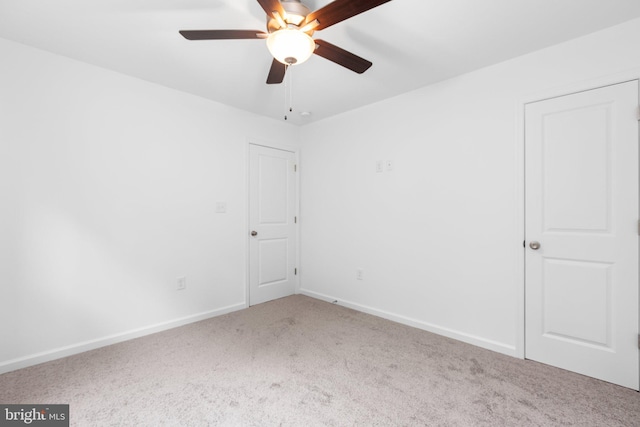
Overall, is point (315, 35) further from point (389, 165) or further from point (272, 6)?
point (389, 165)

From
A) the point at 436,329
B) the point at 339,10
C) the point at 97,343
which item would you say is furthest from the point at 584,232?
the point at 97,343

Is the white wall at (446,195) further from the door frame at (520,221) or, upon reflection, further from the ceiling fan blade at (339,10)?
the ceiling fan blade at (339,10)

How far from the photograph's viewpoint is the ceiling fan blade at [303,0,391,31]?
139cm

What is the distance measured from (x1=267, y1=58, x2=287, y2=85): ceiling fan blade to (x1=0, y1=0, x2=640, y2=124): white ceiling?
0.29m

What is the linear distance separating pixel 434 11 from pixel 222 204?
2661mm

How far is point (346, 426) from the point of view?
160 cm

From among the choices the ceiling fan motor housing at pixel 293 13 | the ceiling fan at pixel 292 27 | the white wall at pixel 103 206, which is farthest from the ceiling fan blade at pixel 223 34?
the white wall at pixel 103 206

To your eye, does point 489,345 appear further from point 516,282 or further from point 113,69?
point 113,69

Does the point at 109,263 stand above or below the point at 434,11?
below

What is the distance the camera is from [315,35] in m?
2.06

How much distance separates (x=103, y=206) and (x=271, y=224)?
1820 mm

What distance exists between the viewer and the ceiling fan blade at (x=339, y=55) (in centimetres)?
176

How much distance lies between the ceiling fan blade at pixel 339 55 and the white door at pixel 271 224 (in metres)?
1.98

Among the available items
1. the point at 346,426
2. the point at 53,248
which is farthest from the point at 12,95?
the point at 346,426
